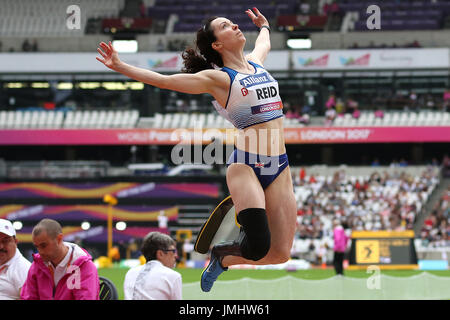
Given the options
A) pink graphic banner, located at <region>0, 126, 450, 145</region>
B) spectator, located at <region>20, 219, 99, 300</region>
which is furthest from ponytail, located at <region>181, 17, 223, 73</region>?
pink graphic banner, located at <region>0, 126, 450, 145</region>

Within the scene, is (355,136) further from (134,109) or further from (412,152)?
(134,109)

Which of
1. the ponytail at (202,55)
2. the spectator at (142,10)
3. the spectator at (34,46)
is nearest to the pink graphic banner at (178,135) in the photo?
the spectator at (34,46)

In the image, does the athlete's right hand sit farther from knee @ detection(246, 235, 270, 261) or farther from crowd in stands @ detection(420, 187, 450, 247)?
crowd in stands @ detection(420, 187, 450, 247)

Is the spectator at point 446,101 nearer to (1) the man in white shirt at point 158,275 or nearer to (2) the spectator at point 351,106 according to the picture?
(2) the spectator at point 351,106

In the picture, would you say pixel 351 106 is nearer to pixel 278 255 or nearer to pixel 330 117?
pixel 330 117

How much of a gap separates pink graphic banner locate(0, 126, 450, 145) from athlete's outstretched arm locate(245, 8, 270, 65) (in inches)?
1043

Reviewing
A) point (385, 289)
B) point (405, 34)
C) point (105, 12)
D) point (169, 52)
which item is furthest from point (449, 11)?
point (385, 289)

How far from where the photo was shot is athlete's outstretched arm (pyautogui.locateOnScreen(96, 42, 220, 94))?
5008 millimetres

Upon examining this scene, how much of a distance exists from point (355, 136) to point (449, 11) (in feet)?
25.4

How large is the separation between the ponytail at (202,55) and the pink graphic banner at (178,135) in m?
27.2

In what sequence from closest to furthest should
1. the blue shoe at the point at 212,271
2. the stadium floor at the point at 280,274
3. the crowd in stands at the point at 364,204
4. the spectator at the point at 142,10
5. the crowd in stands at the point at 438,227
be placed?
the blue shoe at the point at 212,271, the stadium floor at the point at 280,274, the crowd in stands at the point at 438,227, the crowd in stands at the point at 364,204, the spectator at the point at 142,10

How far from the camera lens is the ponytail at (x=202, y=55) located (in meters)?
5.68

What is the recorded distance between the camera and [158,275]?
5.76 metres

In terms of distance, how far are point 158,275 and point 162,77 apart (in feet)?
5.13
